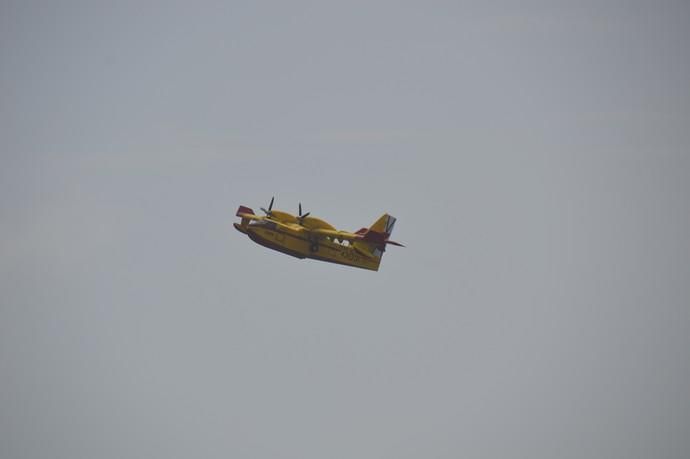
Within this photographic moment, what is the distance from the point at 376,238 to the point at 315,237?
276 inches

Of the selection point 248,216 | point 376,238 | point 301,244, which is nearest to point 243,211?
point 248,216

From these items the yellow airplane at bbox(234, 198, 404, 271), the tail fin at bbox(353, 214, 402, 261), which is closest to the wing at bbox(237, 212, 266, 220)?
the yellow airplane at bbox(234, 198, 404, 271)

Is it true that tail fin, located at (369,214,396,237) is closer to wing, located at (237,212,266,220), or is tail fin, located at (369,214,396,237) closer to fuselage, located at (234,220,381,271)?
fuselage, located at (234,220,381,271)

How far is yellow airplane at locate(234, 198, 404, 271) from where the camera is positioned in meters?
78.8

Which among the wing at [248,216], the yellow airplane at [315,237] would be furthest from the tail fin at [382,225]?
the wing at [248,216]

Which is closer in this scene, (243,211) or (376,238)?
(243,211)

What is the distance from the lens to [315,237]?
265ft

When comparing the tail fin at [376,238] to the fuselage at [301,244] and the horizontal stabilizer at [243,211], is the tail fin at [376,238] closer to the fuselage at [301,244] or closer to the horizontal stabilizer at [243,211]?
the fuselage at [301,244]

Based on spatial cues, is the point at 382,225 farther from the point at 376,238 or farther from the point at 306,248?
the point at 306,248

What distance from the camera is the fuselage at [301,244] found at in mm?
78500

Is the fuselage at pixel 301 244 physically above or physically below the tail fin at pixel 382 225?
below

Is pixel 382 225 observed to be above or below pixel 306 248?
above

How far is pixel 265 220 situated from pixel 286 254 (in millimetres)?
4707

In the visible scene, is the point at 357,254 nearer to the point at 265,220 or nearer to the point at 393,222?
the point at 393,222
